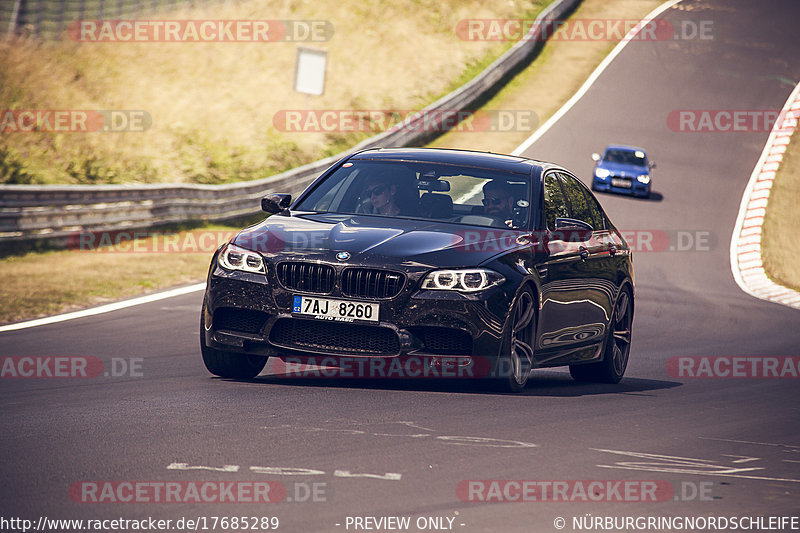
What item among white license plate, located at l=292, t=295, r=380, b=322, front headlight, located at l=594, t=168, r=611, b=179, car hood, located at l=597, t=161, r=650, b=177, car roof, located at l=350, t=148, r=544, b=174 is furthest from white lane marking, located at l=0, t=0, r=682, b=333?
car hood, located at l=597, t=161, r=650, b=177

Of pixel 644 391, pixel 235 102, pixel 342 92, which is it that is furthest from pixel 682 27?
pixel 644 391

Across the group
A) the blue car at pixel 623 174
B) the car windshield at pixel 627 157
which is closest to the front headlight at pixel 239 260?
the blue car at pixel 623 174

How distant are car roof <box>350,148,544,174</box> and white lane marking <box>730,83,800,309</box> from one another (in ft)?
37.6

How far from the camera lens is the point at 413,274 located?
774cm

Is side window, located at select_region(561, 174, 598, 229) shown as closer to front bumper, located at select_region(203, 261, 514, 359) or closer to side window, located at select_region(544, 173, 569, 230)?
side window, located at select_region(544, 173, 569, 230)

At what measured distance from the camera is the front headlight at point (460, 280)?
7766mm

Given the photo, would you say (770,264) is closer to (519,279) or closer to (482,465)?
(519,279)

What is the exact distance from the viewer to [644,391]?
9.81 meters

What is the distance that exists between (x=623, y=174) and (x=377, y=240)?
78.7ft

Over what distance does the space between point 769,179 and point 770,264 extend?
35.6 feet

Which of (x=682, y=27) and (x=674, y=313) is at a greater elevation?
(x=682, y=27)

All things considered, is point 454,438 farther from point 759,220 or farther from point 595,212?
point 759,220

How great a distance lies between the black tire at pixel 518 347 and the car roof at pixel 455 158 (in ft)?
4.31

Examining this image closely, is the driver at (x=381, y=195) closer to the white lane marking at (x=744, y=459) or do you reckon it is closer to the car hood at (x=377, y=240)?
the car hood at (x=377, y=240)
